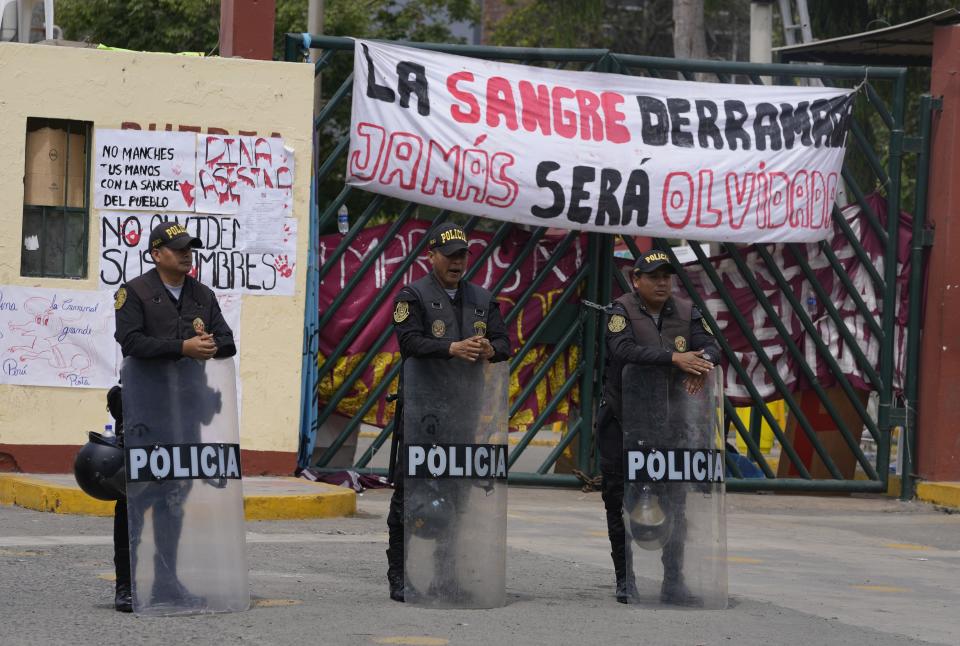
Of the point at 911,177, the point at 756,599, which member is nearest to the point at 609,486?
the point at 756,599

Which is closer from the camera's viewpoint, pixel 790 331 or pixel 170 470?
pixel 170 470

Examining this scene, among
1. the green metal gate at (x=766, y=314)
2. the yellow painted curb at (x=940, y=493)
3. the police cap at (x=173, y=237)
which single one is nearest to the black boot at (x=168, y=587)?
the police cap at (x=173, y=237)

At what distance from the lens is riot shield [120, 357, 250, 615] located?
277 inches

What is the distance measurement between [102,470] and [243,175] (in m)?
5.13

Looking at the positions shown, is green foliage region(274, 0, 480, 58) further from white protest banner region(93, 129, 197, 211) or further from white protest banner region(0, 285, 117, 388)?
white protest banner region(0, 285, 117, 388)

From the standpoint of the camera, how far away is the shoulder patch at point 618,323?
7879mm

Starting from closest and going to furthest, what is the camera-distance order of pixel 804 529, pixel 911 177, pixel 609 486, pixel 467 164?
1. pixel 609 486
2. pixel 804 529
3. pixel 467 164
4. pixel 911 177

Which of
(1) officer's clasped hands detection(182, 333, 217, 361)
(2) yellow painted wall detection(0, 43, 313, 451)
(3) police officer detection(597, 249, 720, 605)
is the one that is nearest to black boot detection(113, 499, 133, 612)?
(1) officer's clasped hands detection(182, 333, 217, 361)

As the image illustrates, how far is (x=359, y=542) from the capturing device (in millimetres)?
9766

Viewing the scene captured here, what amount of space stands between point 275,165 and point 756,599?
5.54 meters

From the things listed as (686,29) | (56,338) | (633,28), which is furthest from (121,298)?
(633,28)

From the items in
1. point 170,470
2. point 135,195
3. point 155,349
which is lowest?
point 170,470

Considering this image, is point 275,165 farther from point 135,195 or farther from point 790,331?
point 790,331

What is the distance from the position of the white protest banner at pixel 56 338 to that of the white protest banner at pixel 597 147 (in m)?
2.26
